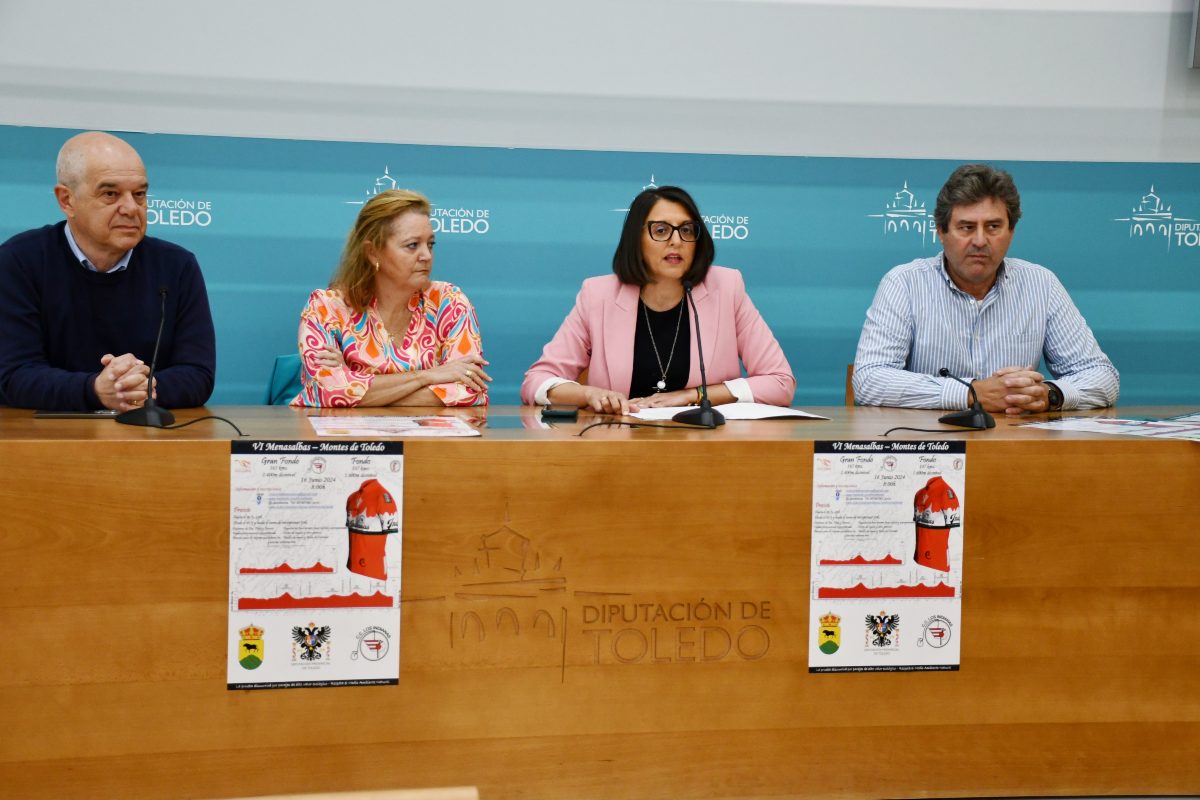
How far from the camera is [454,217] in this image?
3.46 meters

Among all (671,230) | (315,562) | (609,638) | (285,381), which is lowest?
(609,638)

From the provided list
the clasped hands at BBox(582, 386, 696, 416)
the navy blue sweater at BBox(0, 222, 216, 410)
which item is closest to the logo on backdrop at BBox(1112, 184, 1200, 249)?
the clasped hands at BBox(582, 386, 696, 416)

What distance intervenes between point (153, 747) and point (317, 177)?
7.27 feet

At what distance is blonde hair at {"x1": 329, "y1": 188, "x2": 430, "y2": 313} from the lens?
2.57 m

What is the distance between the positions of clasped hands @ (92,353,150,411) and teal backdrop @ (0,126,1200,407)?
4.66 ft

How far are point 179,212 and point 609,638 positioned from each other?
234cm

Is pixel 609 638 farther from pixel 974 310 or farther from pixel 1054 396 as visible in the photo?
pixel 974 310

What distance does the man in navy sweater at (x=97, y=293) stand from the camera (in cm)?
219

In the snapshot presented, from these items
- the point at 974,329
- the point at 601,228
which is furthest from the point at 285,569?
the point at 601,228

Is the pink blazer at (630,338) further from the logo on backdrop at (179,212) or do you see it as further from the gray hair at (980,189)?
the logo on backdrop at (179,212)

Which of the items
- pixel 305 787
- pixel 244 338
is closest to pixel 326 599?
pixel 305 787

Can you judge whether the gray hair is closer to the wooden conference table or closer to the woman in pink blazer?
the woman in pink blazer

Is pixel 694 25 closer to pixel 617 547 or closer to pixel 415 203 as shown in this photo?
pixel 415 203

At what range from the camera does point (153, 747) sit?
1533mm
